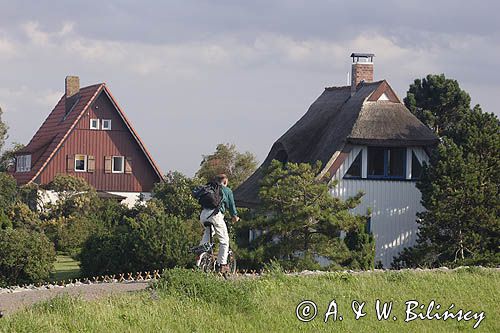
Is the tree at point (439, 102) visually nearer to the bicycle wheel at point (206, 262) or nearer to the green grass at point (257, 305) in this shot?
the green grass at point (257, 305)

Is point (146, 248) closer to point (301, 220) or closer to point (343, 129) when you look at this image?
point (301, 220)

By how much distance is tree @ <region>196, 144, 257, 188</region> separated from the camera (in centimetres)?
5480

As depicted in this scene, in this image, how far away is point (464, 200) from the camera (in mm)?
30734

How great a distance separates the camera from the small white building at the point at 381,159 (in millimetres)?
34281

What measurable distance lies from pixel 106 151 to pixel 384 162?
27792 millimetres

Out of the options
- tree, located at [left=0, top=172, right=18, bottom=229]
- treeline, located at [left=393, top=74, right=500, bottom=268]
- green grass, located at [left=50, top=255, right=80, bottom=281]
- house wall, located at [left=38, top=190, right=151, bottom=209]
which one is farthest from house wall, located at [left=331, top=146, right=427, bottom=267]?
tree, located at [left=0, top=172, right=18, bottom=229]

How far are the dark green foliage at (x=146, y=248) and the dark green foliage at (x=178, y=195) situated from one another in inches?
730

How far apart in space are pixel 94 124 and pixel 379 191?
2743cm

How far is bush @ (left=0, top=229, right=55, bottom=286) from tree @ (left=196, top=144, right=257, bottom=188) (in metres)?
27.3

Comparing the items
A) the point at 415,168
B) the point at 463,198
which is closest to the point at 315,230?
the point at 463,198

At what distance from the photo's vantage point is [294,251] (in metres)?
28.1

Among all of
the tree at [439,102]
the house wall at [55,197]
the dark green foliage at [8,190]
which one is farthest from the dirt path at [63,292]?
the house wall at [55,197]

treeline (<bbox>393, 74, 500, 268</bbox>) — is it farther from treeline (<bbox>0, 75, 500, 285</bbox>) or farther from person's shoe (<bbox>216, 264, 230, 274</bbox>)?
person's shoe (<bbox>216, 264, 230, 274</bbox>)

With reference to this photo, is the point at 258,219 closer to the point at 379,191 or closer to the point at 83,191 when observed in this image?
the point at 379,191
